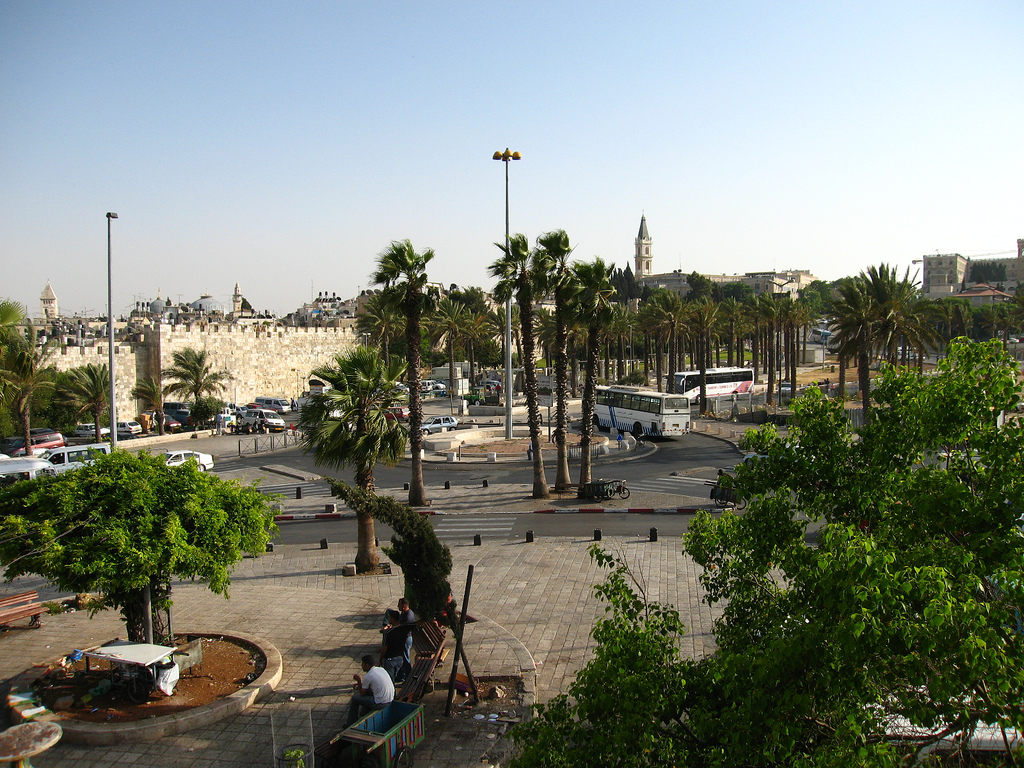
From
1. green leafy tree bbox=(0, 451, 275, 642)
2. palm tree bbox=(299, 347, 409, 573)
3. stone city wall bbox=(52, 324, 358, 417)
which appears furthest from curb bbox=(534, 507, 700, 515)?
stone city wall bbox=(52, 324, 358, 417)

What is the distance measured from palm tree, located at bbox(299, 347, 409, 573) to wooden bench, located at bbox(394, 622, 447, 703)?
4.98 metres

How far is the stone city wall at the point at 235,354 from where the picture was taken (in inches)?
2362

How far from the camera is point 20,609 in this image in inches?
555

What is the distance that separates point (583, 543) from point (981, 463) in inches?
595

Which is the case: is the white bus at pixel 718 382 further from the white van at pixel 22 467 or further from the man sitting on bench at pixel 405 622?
the man sitting on bench at pixel 405 622

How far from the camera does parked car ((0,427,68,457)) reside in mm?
39375

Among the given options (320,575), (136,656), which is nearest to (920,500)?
(136,656)

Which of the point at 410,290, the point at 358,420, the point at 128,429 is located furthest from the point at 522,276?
the point at 128,429

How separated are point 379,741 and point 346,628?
5582 millimetres

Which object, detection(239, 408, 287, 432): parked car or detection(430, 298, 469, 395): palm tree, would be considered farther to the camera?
detection(430, 298, 469, 395): palm tree

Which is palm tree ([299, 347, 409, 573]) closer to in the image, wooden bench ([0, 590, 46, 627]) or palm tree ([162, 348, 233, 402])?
wooden bench ([0, 590, 46, 627])

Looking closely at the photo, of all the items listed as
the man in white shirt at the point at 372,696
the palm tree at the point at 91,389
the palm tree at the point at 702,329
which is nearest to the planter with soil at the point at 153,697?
Answer: the man in white shirt at the point at 372,696

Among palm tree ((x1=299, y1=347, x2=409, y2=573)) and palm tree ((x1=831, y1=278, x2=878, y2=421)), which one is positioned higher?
palm tree ((x1=831, y1=278, x2=878, y2=421))

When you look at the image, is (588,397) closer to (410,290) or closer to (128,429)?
(410,290)
